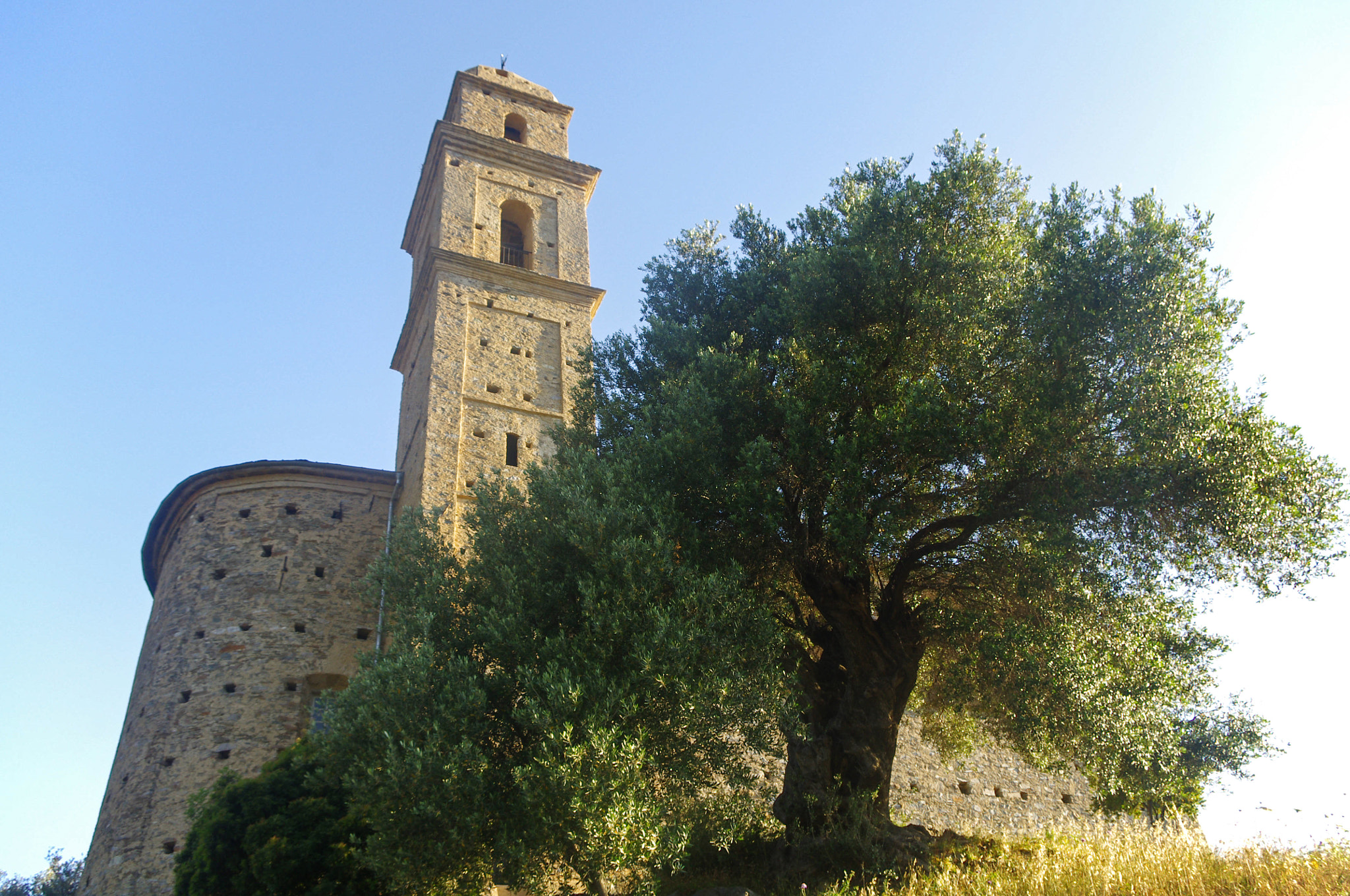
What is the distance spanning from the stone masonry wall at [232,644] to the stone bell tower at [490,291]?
149 centimetres

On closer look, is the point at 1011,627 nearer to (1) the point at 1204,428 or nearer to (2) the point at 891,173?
(1) the point at 1204,428

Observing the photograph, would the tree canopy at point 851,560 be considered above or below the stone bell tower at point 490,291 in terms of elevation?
below

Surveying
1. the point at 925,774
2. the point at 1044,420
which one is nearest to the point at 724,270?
the point at 1044,420

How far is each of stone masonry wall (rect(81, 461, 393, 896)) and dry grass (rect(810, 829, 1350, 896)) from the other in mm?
8262

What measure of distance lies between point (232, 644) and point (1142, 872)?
1164cm

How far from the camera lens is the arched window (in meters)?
17.8

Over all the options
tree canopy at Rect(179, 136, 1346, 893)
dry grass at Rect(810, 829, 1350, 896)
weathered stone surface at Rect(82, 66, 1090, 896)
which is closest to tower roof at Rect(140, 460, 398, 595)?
weathered stone surface at Rect(82, 66, 1090, 896)

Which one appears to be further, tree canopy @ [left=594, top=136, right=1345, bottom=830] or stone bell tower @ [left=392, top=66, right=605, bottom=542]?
stone bell tower @ [left=392, top=66, right=605, bottom=542]

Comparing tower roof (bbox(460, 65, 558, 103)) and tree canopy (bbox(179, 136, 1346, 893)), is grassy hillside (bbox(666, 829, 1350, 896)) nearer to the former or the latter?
tree canopy (bbox(179, 136, 1346, 893))

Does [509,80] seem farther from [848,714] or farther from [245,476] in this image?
[848,714]

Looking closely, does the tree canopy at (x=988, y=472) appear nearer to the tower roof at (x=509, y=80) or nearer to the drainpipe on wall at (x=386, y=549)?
the drainpipe on wall at (x=386, y=549)

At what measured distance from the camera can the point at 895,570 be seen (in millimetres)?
9758

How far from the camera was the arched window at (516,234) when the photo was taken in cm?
1775

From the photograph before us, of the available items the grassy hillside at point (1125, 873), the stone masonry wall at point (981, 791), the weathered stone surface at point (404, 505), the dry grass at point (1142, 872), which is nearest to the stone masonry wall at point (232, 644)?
the weathered stone surface at point (404, 505)
